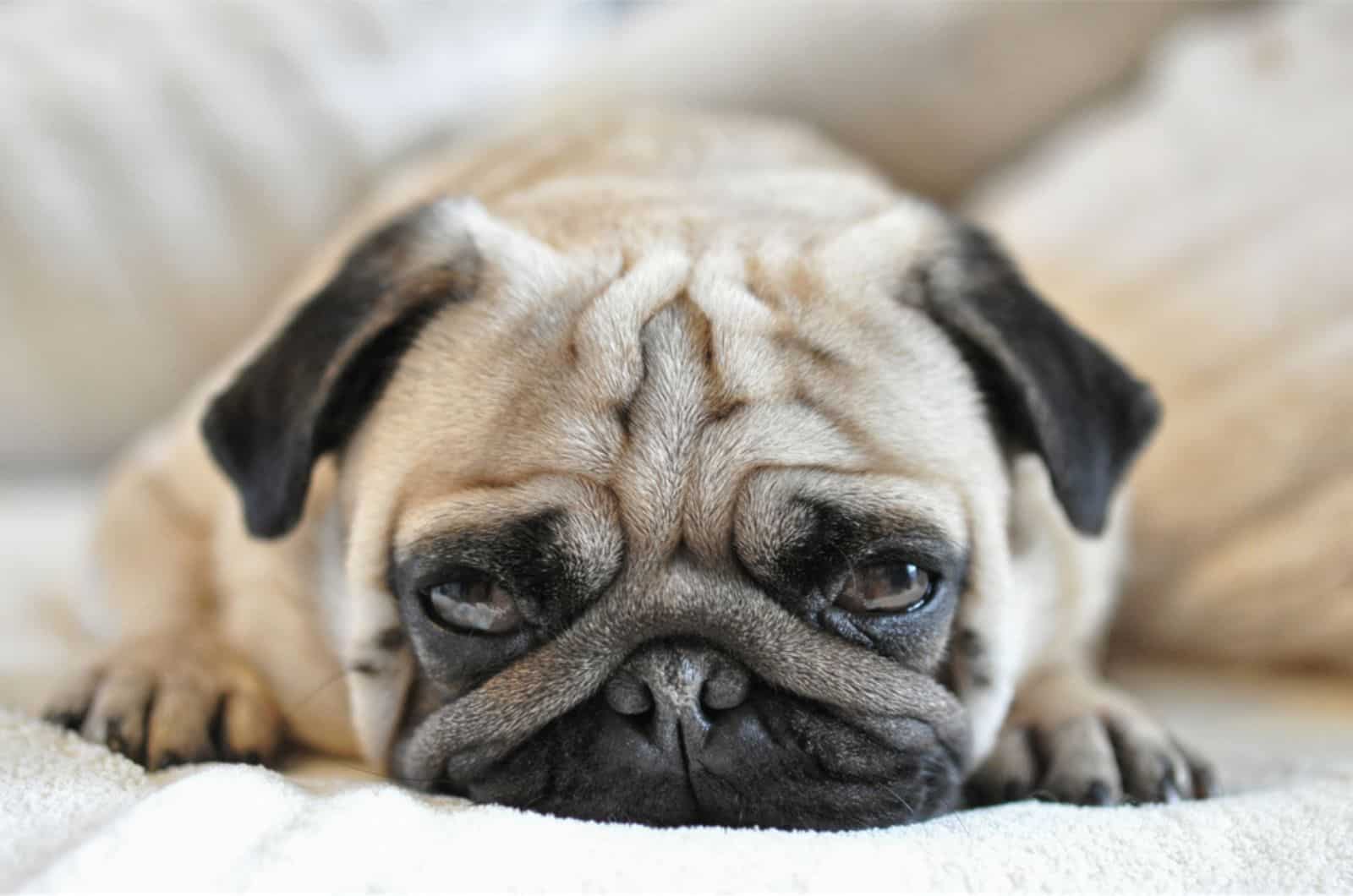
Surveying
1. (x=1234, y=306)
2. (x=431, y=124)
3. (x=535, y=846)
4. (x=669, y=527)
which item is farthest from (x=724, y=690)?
(x=431, y=124)

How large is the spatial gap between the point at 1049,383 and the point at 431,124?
2.69 metres

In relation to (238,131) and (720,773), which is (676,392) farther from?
(238,131)

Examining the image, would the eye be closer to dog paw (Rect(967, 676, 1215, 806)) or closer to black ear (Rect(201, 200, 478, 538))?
black ear (Rect(201, 200, 478, 538))

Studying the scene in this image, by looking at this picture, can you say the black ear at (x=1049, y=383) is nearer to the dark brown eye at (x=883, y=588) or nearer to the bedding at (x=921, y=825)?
the dark brown eye at (x=883, y=588)

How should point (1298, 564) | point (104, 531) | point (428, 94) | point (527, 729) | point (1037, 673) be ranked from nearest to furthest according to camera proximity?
1. point (527, 729)
2. point (1037, 673)
3. point (1298, 564)
4. point (104, 531)
5. point (428, 94)

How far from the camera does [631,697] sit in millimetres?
1758

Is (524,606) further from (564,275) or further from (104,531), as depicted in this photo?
(104,531)

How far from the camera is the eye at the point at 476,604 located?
72.5 inches

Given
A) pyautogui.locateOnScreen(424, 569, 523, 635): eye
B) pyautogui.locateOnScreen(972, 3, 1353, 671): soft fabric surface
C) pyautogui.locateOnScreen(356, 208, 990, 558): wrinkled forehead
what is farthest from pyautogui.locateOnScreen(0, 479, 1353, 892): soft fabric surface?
pyautogui.locateOnScreen(972, 3, 1353, 671): soft fabric surface

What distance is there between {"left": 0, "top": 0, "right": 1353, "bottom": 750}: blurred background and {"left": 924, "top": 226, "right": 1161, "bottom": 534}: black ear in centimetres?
109

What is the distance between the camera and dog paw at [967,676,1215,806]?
6.54 ft

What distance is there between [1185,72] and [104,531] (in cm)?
307

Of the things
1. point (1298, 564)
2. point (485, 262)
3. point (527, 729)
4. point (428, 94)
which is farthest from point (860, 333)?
point (428, 94)

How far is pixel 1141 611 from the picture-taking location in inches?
114
